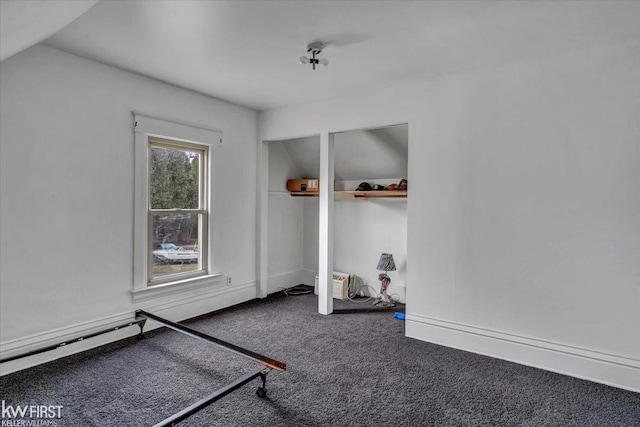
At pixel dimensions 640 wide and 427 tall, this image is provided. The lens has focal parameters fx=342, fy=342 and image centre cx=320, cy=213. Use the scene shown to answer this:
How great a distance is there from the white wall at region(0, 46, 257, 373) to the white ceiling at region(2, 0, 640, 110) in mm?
305

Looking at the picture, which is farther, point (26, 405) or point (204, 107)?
point (204, 107)

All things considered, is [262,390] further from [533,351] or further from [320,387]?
[533,351]

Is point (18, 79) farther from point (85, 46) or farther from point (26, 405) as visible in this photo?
point (26, 405)

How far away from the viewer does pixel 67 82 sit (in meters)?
2.99

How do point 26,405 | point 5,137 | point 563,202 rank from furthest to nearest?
point 563,202 < point 5,137 < point 26,405

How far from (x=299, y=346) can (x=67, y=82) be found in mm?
3152

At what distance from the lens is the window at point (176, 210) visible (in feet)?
12.4

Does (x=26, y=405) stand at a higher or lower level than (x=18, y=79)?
lower

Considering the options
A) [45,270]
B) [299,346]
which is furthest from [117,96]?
[299,346]

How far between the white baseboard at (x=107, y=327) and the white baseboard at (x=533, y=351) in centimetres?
235

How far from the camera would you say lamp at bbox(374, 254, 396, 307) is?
468cm

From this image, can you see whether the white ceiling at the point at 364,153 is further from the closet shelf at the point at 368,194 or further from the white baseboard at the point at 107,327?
the white baseboard at the point at 107,327

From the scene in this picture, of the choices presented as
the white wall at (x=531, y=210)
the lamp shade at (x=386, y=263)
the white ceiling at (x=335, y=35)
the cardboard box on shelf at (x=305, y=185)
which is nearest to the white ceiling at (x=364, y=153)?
the cardboard box on shelf at (x=305, y=185)

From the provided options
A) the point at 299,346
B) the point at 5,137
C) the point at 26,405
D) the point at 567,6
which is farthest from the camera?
the point at 299,346
